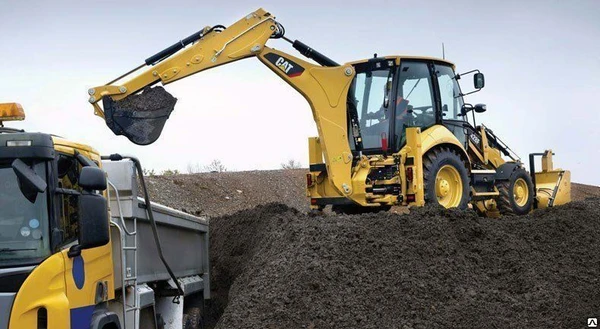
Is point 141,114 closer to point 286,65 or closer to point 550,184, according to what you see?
point 286,65

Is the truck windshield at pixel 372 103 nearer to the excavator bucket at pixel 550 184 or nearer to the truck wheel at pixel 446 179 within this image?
the truck wheel at pixel 446 179

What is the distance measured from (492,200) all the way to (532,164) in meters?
2.26

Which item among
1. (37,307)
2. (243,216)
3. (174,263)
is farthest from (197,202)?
(37,307)

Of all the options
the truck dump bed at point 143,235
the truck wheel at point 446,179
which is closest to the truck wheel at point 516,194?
the truck wheel at point 446,179

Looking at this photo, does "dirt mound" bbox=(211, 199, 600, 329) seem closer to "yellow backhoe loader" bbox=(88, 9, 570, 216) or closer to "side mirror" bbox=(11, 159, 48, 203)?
"yellow backhoe loader" bbox=(88, 9, 570, 216)

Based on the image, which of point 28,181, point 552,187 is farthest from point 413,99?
point 28,181

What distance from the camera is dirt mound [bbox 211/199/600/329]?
288 inches

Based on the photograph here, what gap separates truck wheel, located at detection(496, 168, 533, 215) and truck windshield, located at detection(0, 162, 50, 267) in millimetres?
9411

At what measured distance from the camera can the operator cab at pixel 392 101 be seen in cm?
1141

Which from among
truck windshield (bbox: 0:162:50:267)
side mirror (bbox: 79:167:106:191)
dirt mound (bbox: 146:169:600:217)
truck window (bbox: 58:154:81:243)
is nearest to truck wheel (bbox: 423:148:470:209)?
truck window (bbox: 58:154:81:243)

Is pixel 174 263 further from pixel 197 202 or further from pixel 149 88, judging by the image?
pixel 197 202

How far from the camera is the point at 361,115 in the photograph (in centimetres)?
1174

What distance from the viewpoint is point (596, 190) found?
96.1 feet

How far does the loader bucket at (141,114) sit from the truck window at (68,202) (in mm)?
4164
